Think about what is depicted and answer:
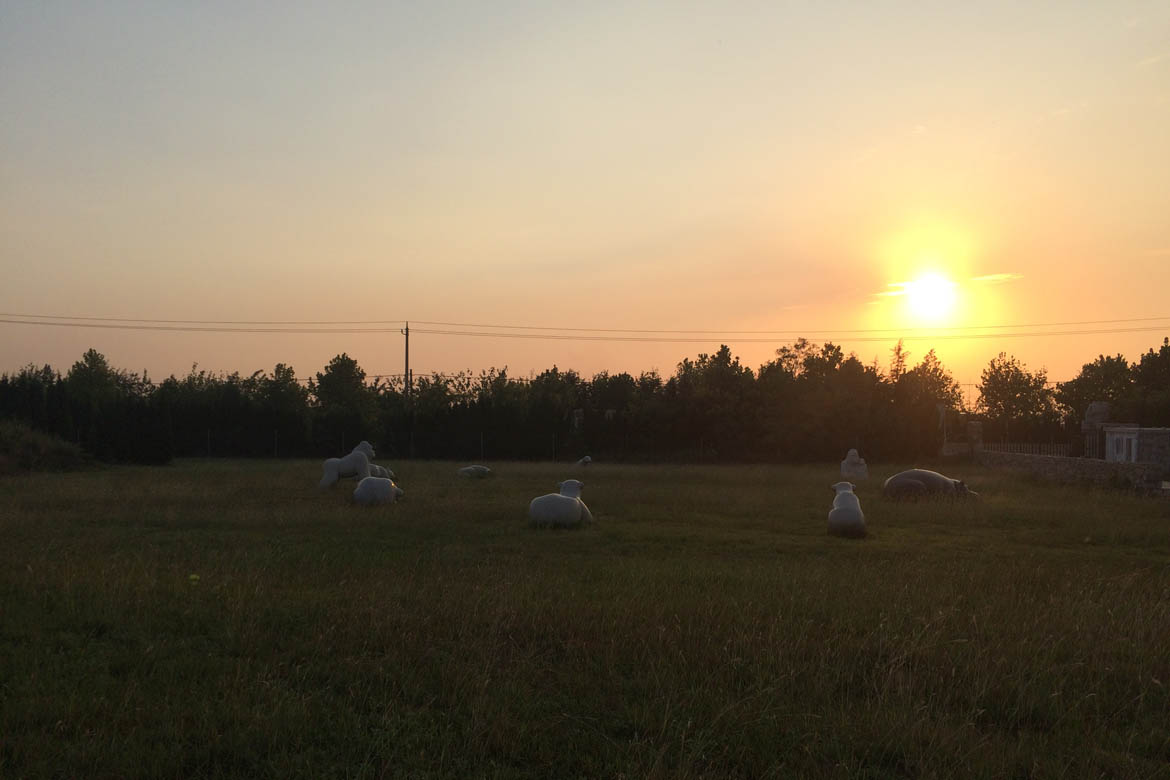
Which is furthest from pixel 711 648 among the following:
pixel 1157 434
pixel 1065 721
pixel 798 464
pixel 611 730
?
pixel 798 464

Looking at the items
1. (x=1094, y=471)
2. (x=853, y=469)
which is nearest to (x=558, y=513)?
(x=1094, y=471)

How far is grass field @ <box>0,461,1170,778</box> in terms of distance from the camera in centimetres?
511

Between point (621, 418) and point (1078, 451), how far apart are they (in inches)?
920

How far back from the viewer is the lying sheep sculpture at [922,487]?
21906mm

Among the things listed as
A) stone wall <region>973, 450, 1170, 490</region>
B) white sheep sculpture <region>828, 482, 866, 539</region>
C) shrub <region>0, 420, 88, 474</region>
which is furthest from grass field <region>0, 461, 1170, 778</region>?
shrub <region>0, 420, 88, 474</region>

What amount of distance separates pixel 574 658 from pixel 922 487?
17.4 meters

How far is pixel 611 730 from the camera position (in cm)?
552

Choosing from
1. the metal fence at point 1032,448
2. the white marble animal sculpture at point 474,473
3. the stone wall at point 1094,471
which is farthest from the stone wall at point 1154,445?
the white marble animal sculpture at point 474,473

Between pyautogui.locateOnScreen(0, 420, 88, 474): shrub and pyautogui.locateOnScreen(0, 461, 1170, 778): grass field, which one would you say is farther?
pyautogui.locateOnScreen(0, 420, 88, 474): shrub

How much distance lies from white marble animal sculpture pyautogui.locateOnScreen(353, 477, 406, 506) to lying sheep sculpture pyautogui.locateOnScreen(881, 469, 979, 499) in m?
12.2

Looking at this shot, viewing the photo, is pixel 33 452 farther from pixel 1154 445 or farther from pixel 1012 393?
pixel 1012 393

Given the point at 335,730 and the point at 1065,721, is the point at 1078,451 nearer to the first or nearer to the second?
the point at 1065,721

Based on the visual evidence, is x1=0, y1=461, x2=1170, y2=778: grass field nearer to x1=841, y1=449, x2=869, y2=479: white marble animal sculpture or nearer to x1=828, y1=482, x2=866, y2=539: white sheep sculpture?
x1=828, y1=482, x2=866, y2=539: white sheep sculpture

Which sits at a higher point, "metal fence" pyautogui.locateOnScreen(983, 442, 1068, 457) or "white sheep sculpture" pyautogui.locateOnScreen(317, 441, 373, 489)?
"metal fence" pyautogui.locateOnScreen(983, 442, 1068, 457)
